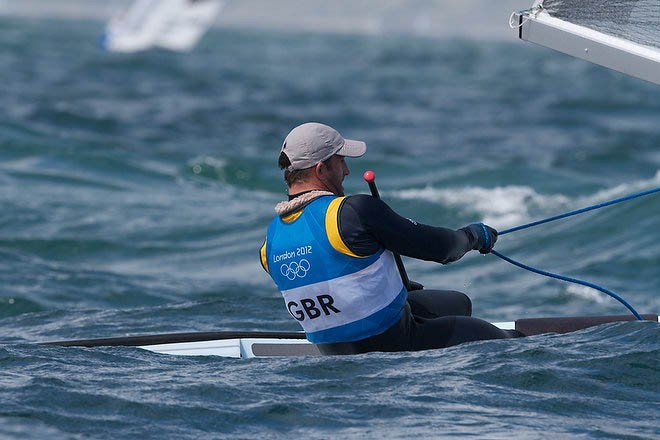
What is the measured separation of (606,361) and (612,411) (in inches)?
22.9

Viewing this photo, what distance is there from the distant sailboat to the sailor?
1273 inches

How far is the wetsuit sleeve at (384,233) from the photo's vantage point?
470cm

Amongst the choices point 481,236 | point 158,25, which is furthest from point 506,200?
point 158,25

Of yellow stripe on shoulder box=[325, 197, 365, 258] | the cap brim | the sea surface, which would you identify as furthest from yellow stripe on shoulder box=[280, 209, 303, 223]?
the sea surface

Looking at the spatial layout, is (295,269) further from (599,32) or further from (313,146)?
(599,32)

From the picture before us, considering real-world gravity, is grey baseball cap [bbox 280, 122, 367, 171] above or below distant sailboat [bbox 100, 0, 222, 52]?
below

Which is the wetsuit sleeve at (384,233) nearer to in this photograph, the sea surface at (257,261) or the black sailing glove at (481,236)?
the black sailing glove at (481,236)

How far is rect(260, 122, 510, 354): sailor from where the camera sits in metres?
4.75

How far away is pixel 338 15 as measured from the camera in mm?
169500

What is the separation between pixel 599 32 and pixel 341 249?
150 centimetres

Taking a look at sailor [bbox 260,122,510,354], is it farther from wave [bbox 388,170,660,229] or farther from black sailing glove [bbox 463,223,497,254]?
wave [bbox 388,170,660,229]

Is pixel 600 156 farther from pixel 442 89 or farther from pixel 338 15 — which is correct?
pixel 338 15

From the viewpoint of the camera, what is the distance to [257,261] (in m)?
11.0

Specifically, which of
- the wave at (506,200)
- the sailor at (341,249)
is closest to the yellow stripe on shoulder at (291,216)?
the sailor at (341,249)
